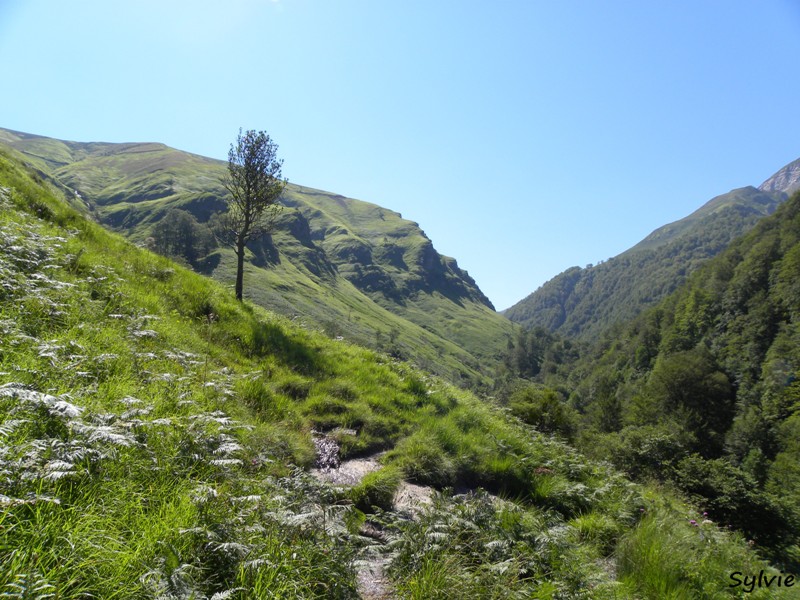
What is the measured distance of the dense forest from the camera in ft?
97.3

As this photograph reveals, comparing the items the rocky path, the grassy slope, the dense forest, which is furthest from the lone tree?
A: the dense forest

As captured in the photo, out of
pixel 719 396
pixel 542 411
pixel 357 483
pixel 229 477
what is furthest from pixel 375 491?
pixel 719 396

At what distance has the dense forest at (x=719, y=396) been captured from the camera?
1168 inches

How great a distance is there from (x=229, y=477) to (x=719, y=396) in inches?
4454

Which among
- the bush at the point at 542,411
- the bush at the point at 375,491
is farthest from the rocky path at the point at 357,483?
the bush at the point at 542,411

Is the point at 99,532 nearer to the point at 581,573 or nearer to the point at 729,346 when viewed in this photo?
the point at 581,573

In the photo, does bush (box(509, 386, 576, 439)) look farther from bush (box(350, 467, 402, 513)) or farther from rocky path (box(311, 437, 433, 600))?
bush (box(350, 467, 402, 513))

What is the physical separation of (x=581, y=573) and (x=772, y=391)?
11623 centimetres

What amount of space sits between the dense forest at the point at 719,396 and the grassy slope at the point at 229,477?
474cm

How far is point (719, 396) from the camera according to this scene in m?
88.3

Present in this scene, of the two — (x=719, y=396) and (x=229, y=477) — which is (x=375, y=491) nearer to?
(x=229, y=477)

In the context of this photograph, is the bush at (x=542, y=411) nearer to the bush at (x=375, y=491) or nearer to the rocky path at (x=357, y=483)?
the rocky path at (x=357, y=483)

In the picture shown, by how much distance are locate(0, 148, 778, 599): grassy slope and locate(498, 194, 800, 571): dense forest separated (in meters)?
4.74

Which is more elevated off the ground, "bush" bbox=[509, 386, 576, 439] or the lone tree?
the lone tree
